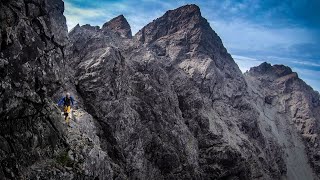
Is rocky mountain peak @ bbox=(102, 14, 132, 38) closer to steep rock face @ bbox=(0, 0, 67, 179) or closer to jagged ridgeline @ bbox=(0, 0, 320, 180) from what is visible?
jagged ridgeline @ bbox=(0, 0, 320, 180)

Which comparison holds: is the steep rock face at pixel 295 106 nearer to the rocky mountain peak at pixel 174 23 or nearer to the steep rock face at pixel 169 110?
the steep rock face at pixel 169 110

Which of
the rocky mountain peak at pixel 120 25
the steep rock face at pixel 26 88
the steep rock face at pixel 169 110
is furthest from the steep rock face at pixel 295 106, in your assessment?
the steep rock face at pixel 26 88

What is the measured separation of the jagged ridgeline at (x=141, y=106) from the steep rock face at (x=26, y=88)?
0.12 m

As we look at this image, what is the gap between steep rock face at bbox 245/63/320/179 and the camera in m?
155

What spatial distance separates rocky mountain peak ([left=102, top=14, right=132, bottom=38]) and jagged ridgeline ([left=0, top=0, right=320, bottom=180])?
73 cm

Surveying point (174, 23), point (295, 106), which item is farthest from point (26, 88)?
point (295, 106)

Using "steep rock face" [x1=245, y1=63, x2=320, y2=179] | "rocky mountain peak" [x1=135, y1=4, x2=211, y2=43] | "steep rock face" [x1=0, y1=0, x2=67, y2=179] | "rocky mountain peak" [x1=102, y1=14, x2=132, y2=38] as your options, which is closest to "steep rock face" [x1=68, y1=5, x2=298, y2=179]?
"rocky mountain peak" [x1=135, y1=4, x2=211, y2=43]

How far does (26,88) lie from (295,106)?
171 metres

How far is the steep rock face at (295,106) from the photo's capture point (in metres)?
155

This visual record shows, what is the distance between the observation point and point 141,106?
77188 millimetres

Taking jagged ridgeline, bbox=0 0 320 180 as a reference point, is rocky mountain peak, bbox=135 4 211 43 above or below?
above

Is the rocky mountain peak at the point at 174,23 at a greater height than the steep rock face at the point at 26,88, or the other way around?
the rocky mountain peak at the point at 174,23

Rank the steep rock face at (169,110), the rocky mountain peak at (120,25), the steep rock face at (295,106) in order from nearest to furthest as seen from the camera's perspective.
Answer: the steep rock face at (169,110)
the rocky mountain peak at (120,25)
the steep rock face at (295,106)

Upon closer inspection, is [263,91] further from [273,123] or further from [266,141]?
[266,141]
